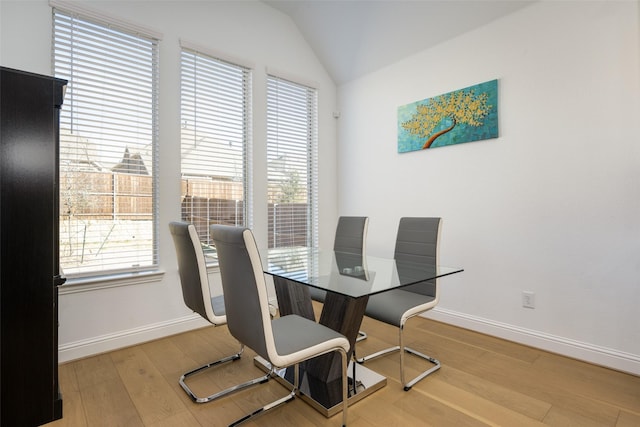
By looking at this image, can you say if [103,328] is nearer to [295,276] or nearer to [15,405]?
[15,405]

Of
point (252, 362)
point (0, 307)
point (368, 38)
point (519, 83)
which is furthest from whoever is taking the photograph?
point (368, 38)

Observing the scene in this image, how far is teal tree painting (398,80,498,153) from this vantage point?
281 centimetres

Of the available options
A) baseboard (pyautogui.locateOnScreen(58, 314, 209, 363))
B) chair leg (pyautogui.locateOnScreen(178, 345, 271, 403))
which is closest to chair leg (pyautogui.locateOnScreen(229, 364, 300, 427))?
chair leg (pyautogui.locateOnScreen(178, 345, 271, 403))

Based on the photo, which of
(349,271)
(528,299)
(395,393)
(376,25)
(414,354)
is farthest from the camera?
(376,25)

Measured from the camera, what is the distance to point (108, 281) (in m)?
2.52

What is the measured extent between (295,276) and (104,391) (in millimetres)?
1333

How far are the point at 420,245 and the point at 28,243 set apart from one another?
7.29 feet

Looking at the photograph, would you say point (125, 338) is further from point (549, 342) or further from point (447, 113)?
point (447, 113)

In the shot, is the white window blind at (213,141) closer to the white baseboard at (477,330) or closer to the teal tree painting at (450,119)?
the white baseboard at (477,330)

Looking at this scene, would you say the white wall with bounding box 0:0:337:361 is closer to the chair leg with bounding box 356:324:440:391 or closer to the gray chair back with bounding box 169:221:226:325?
the gray chair back with bounding box 169:221:226:325

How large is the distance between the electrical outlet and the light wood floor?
1.08ft

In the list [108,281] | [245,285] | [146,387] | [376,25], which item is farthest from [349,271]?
[376,25]

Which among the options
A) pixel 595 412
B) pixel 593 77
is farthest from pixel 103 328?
pixel 593 77

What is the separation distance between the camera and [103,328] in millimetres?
2500
